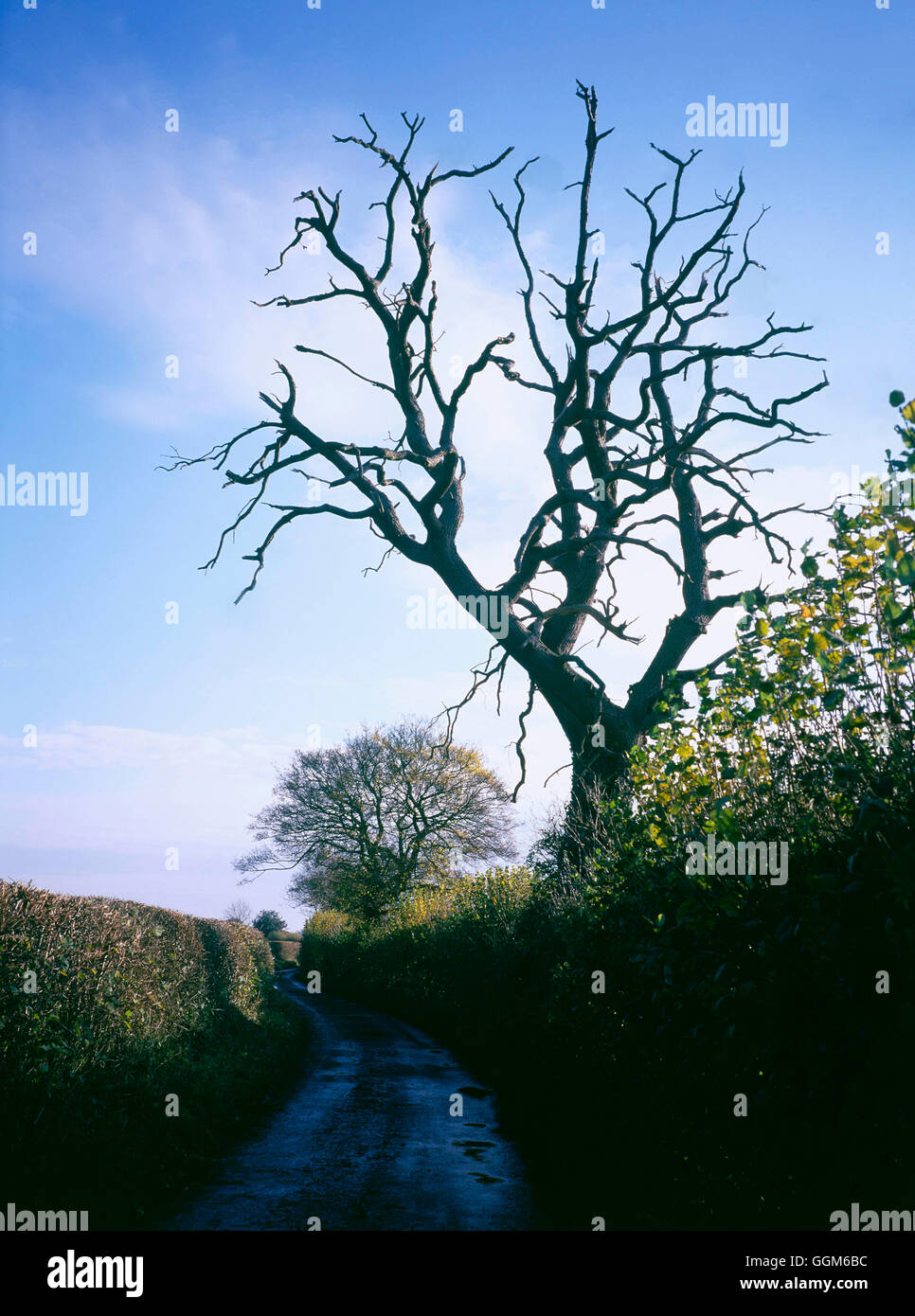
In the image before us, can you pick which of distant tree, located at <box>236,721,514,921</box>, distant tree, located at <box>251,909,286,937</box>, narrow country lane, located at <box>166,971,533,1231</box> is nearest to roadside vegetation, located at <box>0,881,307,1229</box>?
narrow country lane, located at <box>166,971,533,1231</box>

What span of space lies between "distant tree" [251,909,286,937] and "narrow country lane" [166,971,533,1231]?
72.9 meters

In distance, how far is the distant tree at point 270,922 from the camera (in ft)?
270

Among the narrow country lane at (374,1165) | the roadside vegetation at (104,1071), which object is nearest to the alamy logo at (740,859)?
the narrow country lane at (374,1165)

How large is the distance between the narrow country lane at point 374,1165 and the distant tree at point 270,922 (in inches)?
2872

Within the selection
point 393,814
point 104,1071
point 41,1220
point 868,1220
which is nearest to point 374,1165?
point 104,1071

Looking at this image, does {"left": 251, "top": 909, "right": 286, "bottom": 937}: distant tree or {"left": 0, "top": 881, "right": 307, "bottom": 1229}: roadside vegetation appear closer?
{"left": 0, "top": 881, "right": 307, "bottom": 1229}: roadside vegetation

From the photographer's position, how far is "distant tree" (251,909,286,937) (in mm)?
82312
